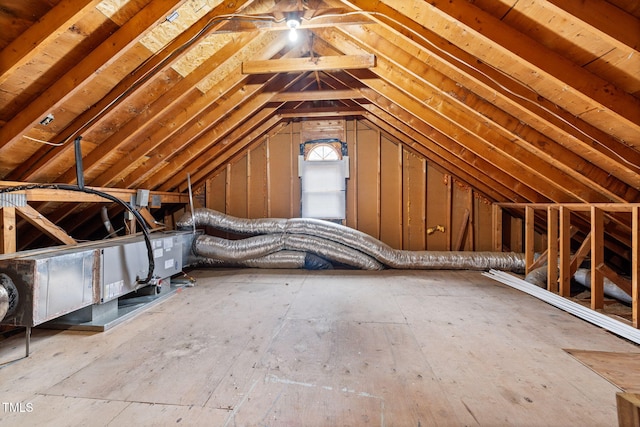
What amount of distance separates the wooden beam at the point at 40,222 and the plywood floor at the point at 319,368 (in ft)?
2.86

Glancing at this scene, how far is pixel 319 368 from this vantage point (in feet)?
5.29

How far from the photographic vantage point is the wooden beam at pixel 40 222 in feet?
7.50

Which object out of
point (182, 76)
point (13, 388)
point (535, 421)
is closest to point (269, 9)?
point (182, 76)

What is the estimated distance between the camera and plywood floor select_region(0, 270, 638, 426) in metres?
1.27

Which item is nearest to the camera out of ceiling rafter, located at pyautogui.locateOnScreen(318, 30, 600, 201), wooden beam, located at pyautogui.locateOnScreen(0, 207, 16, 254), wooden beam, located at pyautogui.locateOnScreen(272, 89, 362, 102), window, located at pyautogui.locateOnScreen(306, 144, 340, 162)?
wooden beam, located at pyautogui.locateOnScreen(0, 207, 16, 254)

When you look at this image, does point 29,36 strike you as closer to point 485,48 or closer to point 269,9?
point 269,9

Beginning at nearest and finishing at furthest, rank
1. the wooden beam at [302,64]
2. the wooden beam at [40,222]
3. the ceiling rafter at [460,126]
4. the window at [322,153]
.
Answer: the wooden beam at [40,222]
the ceiling rafter at [460,126]
the wooden beam at [302,64]
the window at [322,153]

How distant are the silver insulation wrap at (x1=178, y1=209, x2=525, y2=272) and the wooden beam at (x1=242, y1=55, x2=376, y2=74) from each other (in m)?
2.07

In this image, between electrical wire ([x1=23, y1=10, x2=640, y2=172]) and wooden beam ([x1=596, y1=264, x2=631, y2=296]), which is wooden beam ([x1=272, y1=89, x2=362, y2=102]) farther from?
wooden beam ([x1=596, y1=264, x2=631, y2=296])

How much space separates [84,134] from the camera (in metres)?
2.36

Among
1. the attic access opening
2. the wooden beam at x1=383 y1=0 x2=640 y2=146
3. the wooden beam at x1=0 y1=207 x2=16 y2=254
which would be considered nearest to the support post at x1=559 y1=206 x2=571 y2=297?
the wooden beam at x1=383 y1=0 x2=640 y2=146

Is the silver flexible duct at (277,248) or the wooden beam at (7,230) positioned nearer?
the wooden beam at (7,230)

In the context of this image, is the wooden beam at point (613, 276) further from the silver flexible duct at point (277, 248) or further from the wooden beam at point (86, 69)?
the wooden beam at point (86, 69)

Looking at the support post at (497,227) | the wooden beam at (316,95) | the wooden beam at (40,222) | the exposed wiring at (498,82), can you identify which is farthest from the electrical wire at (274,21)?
the support post at (497,227)
